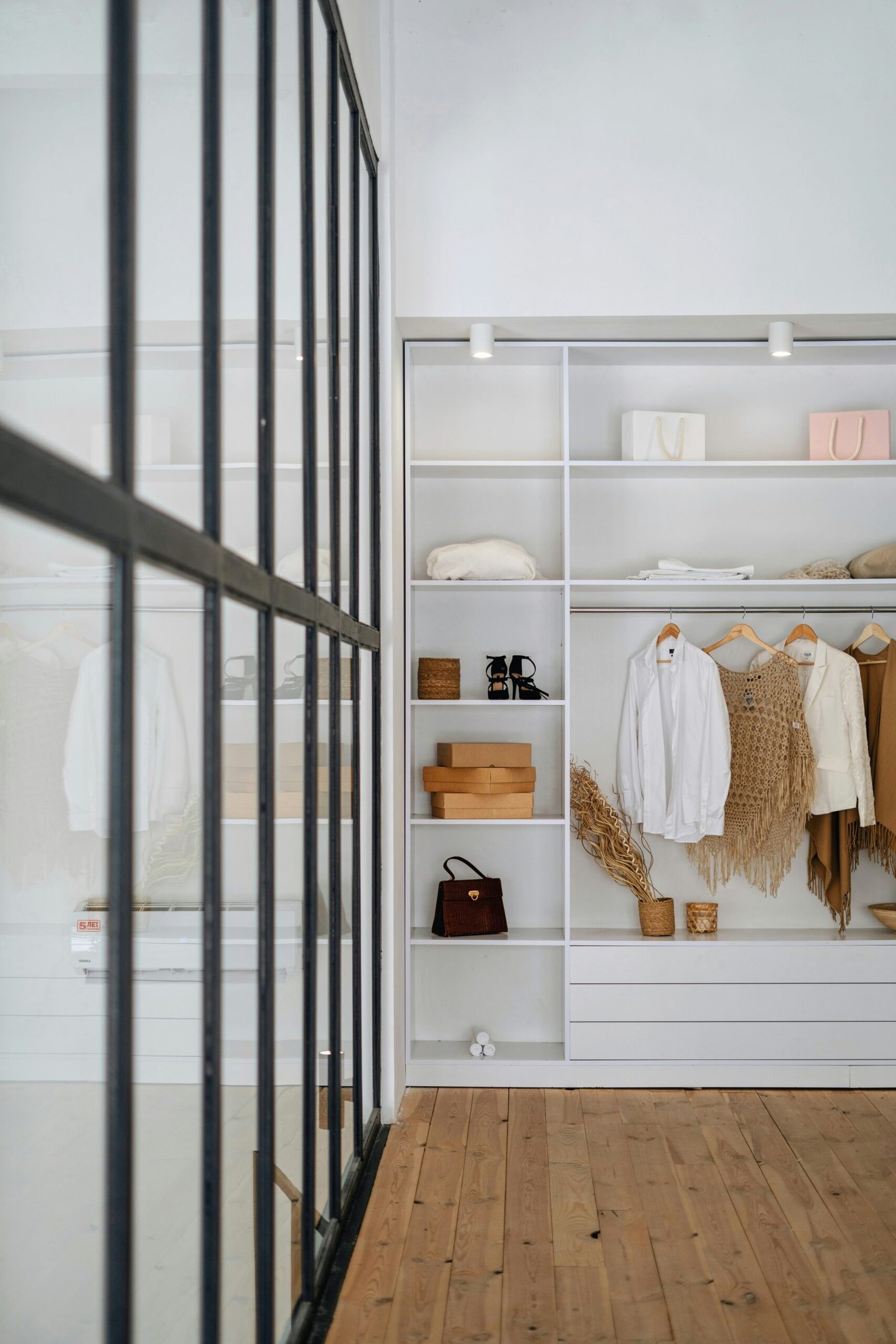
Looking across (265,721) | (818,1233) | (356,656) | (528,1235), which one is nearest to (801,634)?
(356,656)

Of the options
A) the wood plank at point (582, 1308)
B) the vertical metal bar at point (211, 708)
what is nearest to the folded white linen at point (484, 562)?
the wood plank at point (582, 1308)

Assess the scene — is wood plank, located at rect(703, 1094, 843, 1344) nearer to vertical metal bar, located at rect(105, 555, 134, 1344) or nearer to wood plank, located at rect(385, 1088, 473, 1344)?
wood plank, located at rect(385, 1088, 473, 1344)

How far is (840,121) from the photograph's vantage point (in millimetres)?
3445

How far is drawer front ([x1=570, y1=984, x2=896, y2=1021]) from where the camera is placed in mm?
3629

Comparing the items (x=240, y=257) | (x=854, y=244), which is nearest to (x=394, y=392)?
(x=854, y=244)

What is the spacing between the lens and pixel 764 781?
150 inches

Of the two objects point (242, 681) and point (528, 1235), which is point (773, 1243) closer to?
point (528, 1235)

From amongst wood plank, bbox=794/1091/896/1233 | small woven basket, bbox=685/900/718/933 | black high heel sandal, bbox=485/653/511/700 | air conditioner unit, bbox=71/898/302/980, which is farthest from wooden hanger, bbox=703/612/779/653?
air conditioner unit, bbox=71/898/302/980

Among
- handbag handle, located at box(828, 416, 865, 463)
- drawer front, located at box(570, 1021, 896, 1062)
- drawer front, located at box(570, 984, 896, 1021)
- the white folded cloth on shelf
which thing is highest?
handbag handle, located at box(828, 416, 865, 463)

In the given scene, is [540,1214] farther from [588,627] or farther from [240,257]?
[240,257]

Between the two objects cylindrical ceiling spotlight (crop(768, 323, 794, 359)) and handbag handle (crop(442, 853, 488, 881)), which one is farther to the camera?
handbag handle (crop(442, 853, 488, 881))

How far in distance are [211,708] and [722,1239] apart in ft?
6.41

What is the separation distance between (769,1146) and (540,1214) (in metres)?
0.81

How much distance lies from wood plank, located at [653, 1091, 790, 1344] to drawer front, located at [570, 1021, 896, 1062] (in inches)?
8.4
